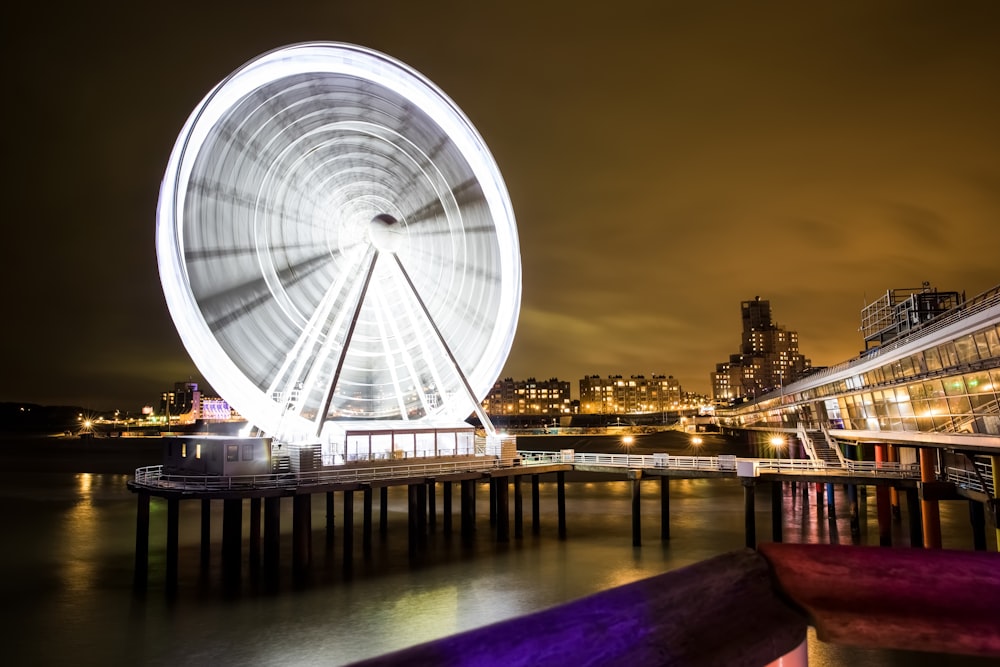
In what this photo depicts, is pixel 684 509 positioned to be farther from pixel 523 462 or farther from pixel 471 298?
pixel 471 298

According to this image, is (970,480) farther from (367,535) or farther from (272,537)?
(272,537)

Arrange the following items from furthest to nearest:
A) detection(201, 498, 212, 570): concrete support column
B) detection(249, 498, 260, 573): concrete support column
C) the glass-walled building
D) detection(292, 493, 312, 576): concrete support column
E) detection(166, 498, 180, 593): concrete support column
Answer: detection(201, 498, 212, 570): concrete support column
detection(249, 498, 260, 573): concrete support column
detection(292, 493, 312, 576): concrete support column
detection(166, 498, 180, 593): concrete support column
the glass-walled building

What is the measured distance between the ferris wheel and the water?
238 inches

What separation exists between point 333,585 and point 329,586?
0.18 m

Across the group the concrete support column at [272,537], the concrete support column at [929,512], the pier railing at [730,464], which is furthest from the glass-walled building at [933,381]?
the concrete support column at [272,537]

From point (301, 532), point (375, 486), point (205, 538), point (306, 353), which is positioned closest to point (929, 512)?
point (375, 486)

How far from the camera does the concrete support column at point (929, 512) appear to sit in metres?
23.9

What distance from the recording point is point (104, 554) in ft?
101

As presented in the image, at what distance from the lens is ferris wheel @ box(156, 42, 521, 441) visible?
25250mm

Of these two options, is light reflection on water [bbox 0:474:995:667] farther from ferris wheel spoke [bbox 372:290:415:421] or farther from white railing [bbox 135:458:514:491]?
ferris wheel spoke [bbox 372:290:415:421]

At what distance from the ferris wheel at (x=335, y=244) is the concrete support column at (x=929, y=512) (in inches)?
659

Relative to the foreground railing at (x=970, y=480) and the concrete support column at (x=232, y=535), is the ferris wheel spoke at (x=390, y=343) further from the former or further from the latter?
the foreground railing at (x=970, y=480)

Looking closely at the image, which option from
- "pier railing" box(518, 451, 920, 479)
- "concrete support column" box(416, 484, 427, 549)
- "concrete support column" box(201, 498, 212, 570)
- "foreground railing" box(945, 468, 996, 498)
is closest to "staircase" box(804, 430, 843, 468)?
"pier railing" box(518, 451, 920, 479)

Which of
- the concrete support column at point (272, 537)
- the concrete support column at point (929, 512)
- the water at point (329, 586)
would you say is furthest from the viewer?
the concrete support column at point (272, 537)
